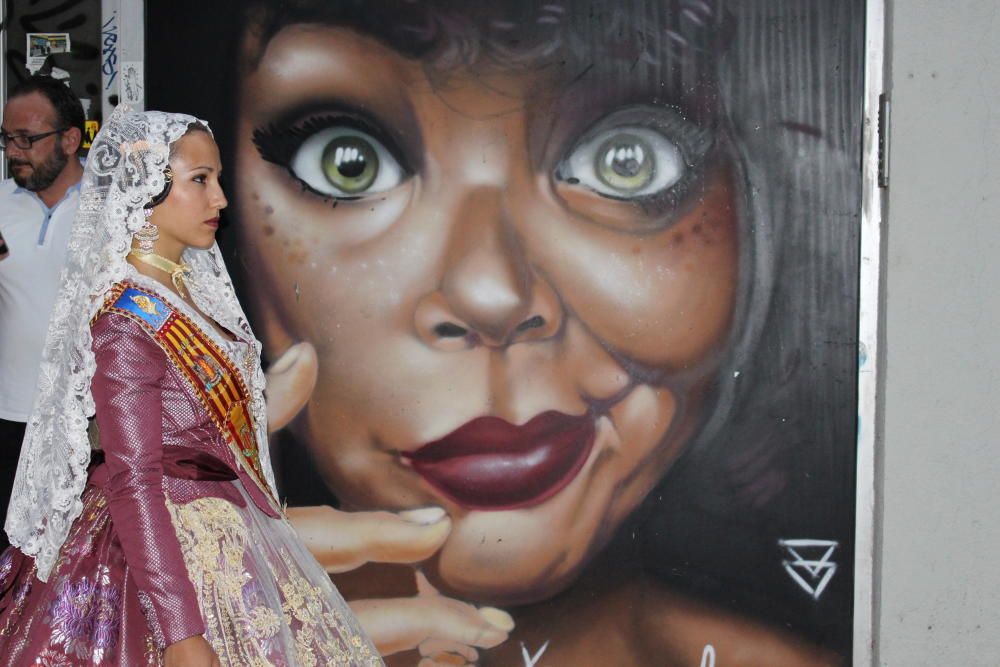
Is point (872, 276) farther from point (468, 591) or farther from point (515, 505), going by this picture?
point (468, 591)

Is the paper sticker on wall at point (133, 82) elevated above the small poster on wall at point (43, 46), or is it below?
below

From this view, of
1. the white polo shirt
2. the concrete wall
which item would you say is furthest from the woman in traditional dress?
the concrete wall

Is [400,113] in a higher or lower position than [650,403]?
higher

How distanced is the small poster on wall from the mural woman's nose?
58.5 inches

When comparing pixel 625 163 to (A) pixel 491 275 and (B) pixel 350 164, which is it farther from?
(B) pixel 350 164

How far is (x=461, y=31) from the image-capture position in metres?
3.57

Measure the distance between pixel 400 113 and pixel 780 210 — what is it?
1247 mm

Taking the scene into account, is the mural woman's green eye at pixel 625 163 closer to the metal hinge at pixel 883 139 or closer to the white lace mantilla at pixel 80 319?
the metal hinge at pixel 883 139

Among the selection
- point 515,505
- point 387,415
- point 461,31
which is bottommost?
point 515,505

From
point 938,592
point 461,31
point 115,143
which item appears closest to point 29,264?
point 115,143

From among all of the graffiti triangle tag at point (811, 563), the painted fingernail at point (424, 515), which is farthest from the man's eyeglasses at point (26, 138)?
the graffiti triangle tag at point (811, 563)

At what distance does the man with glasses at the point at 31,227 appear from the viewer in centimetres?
348

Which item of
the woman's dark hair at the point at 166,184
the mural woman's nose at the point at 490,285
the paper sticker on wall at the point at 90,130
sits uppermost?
the paper sticker on wall at the point at 90,130

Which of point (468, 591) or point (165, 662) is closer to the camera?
point (165, 662)
